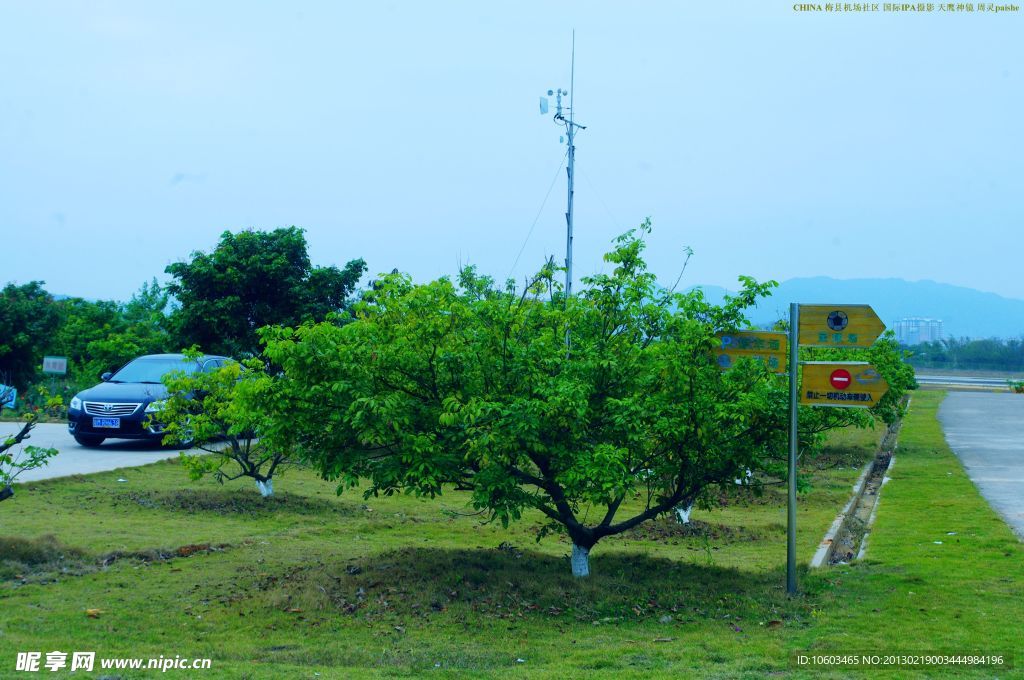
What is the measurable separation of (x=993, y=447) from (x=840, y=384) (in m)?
19.1

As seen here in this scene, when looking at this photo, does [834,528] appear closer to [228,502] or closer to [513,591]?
[513,591]

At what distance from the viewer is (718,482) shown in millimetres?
8102

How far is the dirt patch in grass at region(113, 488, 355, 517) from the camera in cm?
1133

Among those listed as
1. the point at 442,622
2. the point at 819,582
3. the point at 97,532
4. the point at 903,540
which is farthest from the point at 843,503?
the point at 97,532

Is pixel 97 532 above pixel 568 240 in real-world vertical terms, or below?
below

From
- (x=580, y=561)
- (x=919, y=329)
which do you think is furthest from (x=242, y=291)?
(x=919, y=329)

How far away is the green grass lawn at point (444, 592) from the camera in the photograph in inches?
244

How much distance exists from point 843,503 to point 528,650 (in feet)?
31.1

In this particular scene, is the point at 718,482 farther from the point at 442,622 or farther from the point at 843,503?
the point at 843,503

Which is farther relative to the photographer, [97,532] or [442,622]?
[97,532]

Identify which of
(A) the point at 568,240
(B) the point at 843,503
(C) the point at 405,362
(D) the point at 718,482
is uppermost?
(A) the point at 568,240

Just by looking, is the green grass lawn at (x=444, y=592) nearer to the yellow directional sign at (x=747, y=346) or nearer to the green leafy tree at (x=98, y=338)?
the yellow directional sign at (x=747, y=346)

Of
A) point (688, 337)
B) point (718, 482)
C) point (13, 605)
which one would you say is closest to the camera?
point (13, 605)

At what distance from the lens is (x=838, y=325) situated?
25.6 ft
